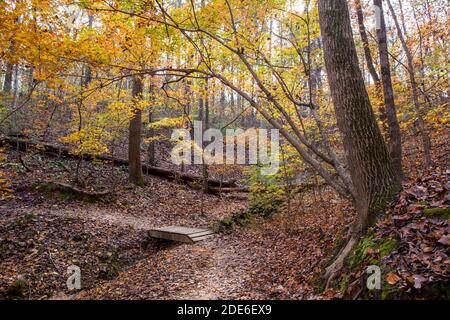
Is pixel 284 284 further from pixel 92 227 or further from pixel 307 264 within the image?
pixel 92 227

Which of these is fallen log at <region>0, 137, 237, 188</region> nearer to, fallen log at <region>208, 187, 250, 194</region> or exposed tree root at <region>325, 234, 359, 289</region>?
fallen log at <region>208, 187, 250, 194</region>

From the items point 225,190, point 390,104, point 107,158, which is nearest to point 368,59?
point 390,104

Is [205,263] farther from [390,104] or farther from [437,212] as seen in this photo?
[390,104]

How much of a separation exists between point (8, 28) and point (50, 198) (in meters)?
6.16

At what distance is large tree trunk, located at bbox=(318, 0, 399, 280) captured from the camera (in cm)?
420

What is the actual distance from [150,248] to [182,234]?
1.12m

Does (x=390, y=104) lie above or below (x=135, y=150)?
above

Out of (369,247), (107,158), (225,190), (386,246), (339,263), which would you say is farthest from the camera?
(225,190)

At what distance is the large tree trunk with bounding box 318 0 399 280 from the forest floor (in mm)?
507

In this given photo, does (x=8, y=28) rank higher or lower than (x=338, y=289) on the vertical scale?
higher

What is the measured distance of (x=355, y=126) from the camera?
4.27 metres

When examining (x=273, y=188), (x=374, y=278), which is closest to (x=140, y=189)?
(x=273, y=188)

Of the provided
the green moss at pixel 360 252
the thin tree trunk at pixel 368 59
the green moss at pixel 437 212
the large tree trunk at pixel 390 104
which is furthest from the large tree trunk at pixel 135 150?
the green moss at pixel 437 212

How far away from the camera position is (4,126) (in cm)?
1427
